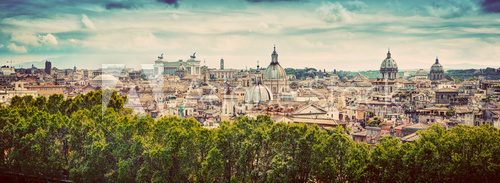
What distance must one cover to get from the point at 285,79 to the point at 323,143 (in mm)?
47619

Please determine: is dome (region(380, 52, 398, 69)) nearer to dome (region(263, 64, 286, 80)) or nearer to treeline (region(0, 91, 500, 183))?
dome (region(263, 64, 286, 80))

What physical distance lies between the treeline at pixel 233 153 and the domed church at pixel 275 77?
43.0 meters

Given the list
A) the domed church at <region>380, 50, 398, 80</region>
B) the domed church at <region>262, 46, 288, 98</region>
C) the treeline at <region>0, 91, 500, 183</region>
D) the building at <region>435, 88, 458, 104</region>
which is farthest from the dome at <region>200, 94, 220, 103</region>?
the treeline at <region>0, 91, 500, 183</region>

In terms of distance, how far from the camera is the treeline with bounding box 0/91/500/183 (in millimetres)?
17953

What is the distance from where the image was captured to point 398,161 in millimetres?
18172

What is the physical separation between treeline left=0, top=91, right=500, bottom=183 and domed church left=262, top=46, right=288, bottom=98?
43.0 meters

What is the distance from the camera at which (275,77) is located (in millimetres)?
65938

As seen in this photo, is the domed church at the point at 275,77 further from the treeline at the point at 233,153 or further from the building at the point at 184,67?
the building at the point at 184,67

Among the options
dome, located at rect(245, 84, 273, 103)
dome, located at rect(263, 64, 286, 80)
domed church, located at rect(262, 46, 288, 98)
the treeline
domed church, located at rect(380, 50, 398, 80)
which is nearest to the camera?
the treeline

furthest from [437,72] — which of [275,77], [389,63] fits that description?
[275,77]

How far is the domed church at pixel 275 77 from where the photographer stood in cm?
6550

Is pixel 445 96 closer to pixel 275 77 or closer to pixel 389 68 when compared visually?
pixel 275 77

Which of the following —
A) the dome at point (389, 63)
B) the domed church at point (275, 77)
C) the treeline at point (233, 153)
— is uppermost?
the dome at point (389, 63)

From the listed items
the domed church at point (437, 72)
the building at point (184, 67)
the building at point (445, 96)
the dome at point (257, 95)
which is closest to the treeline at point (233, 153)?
the dome at point (257, 95)
